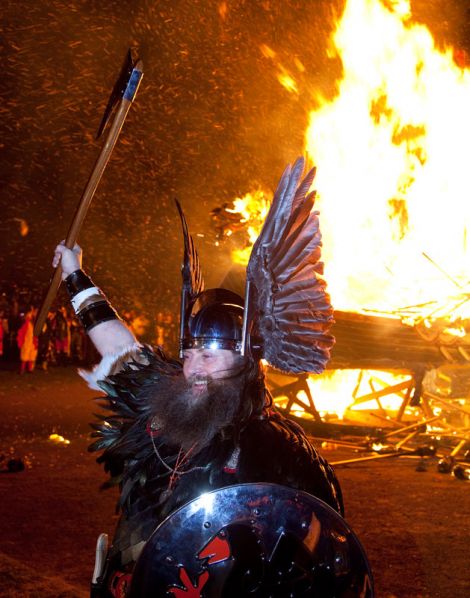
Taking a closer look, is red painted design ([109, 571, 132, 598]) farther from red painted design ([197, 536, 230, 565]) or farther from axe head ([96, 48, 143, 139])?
axe head ([96, 48, 143, 139])

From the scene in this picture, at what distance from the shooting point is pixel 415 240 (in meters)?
12.6

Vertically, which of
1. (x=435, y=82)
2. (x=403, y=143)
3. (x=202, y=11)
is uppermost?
(x=202, y=11)

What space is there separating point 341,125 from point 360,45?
6.61ft

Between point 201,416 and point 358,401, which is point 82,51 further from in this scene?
point 201,416

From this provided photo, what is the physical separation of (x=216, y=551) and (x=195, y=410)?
0.57 m

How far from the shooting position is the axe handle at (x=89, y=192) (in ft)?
7.48

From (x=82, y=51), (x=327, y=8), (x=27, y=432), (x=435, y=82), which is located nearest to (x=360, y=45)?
(x=327, y=8)

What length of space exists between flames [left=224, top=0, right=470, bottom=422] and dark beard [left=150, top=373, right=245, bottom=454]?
10.8 meters

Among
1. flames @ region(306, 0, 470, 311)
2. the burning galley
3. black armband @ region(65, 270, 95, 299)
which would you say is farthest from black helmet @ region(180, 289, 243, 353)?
flames @ region(306, 0, 470, 311)

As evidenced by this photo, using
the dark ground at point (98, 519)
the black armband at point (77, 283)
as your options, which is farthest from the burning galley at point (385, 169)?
the black armband at point (77, 283)

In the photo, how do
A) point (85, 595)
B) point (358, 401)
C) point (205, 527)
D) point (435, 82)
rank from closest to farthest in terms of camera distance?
point (205, 527) < point (85, 595) < point (358, 401) < point (435, 82)

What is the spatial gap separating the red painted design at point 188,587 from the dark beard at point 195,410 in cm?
47

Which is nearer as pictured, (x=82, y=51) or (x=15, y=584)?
(x=15, y=584)

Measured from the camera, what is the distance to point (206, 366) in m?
2.14
